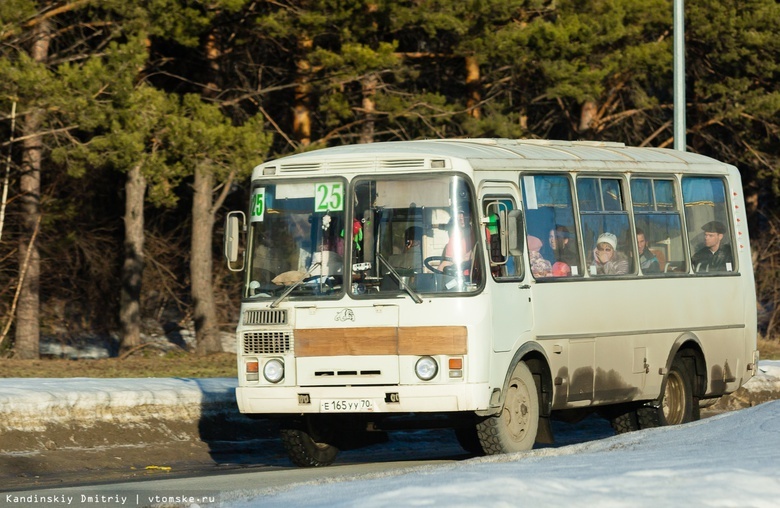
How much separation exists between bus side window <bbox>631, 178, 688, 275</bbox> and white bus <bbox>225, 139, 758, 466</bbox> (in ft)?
0.50

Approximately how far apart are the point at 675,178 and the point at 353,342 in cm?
483

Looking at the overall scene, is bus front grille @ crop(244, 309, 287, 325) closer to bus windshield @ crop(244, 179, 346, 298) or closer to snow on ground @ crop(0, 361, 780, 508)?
bus windshield @ crop(244, 179, 346, 298)

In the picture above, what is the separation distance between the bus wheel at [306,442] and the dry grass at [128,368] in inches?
277

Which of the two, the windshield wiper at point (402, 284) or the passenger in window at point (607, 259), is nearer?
the windshield wiper at point (402, 284)

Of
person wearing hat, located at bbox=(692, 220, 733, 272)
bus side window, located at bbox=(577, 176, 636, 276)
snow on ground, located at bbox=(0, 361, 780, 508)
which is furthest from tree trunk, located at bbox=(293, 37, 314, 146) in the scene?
snow on ground, located at bbox=(0, 361, 780, 508)

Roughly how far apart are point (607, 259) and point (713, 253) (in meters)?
2.16

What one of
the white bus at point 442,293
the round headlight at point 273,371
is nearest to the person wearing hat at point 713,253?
the white bus at point 442,293

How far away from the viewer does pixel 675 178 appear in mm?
14984

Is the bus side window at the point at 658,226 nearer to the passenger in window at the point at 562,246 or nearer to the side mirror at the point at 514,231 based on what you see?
the passenger in window at the point at 562,246

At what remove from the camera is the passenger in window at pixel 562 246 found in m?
13.0

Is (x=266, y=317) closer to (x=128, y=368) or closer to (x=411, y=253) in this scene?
(x=411, y=253)

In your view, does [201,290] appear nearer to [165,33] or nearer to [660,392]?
[165,33]

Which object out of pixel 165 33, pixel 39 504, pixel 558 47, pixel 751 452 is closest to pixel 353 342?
pixel 39 504

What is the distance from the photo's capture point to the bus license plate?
38.0 ft
